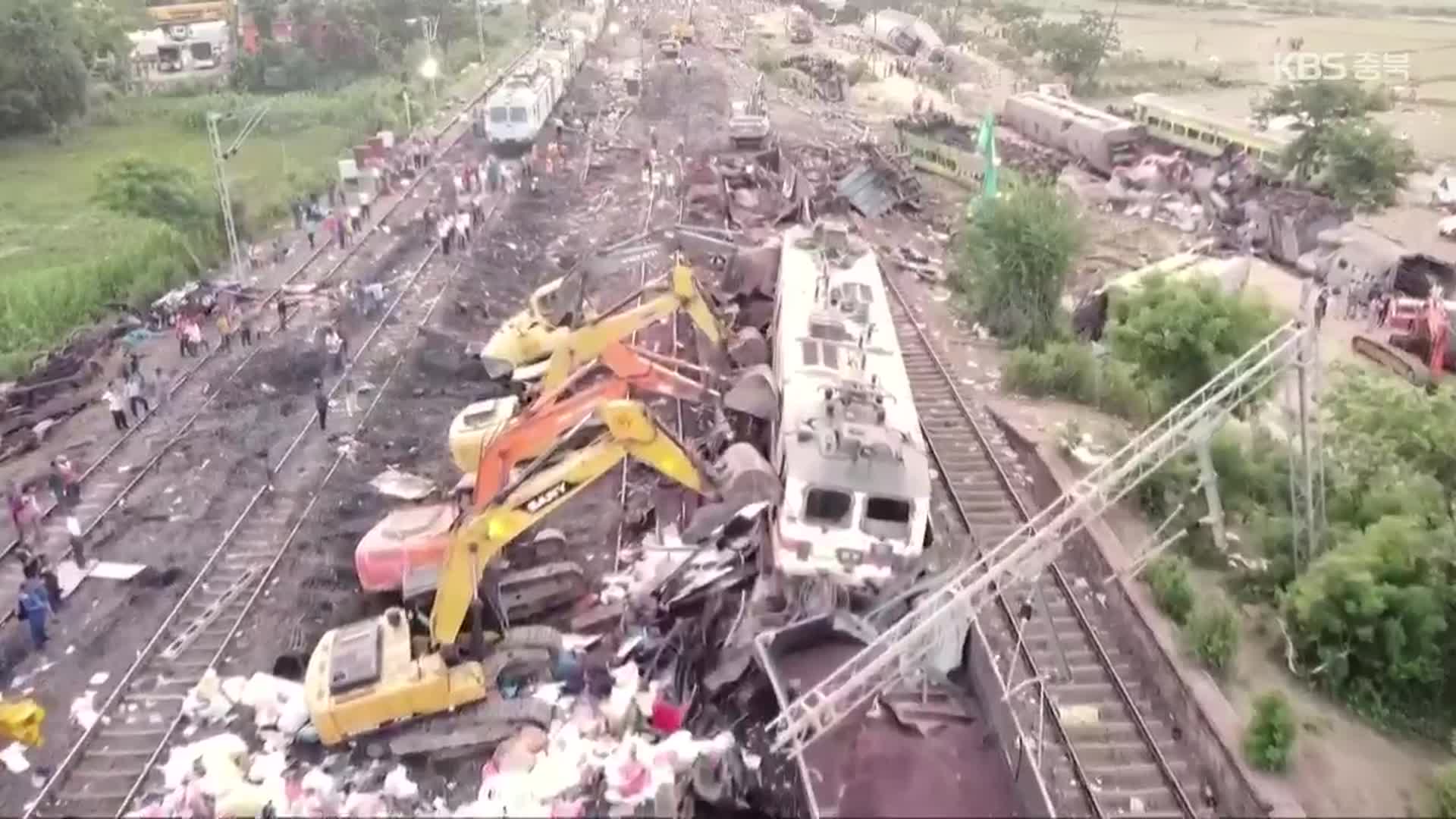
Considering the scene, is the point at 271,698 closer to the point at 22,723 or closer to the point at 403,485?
the point at 22,723

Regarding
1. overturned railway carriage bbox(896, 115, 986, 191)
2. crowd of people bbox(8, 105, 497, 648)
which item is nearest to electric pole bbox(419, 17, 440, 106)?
crowd of people bbox(8, 105, 497, 648)

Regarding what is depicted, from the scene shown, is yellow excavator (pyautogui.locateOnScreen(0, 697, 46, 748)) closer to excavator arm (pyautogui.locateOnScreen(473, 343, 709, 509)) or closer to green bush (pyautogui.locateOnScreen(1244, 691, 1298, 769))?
excavator arm (pyautogui.locateOnScreen(473, 343, 709, 509))

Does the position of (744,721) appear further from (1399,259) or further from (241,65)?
(241,65)

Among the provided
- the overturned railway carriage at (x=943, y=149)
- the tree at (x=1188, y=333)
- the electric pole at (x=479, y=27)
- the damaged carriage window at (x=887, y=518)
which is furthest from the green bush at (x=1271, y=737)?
the electric pole at (x=479, y=27)

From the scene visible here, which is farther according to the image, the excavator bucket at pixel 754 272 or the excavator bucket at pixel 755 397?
the excavator bucket at pixel 754 272

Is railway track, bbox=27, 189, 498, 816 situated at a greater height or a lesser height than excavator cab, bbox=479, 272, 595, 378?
lesser

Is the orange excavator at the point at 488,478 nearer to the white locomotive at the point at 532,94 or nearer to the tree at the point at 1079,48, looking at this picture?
the white locomotive at the point at 532,94

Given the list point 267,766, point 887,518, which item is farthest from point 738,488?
point 267,766

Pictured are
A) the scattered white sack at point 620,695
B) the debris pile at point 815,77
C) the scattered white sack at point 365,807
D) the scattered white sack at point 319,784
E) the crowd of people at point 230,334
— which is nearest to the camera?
the scattered white sack at point 365,807
